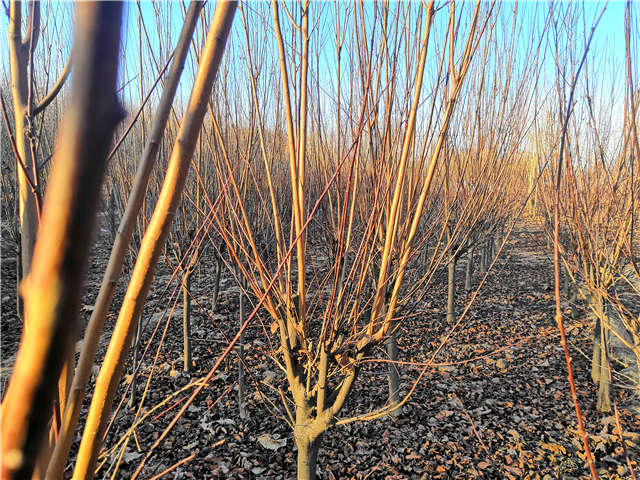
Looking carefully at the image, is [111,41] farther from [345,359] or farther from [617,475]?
[617,475]

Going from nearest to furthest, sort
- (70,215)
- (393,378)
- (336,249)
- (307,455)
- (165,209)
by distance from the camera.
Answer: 1. (70,215)
2. (165,209)
3. (336,249)
4. (307,455)
5. (393,378)

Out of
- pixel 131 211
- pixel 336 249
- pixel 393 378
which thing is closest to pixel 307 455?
pixel 336 249

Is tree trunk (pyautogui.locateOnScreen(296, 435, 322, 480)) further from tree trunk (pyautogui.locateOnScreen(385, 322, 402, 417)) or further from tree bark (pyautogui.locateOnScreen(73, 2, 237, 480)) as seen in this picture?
tree bark (pyautogui.locateOnScreen(73, 2, 237, 480))

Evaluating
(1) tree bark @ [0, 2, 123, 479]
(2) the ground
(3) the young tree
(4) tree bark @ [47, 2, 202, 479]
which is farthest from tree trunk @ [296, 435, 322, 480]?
(1) tree bark @ [0, 2, 123, 479]

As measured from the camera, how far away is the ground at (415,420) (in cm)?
292

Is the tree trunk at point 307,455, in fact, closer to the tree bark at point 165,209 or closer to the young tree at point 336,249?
the young tree at point 336,249

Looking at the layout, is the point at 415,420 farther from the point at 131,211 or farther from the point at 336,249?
the point at 131,211

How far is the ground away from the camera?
292cm

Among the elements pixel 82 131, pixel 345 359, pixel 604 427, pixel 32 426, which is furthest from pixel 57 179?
pixel 604 427

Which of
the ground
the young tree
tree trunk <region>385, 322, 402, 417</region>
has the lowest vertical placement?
the ground

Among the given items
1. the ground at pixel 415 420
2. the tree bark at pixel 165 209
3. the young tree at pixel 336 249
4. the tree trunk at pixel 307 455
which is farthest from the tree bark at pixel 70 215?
the tree trunk at pixel 307 455

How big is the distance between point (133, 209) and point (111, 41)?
24 centimetres

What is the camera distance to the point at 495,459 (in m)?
3.08

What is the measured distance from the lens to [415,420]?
353cm
